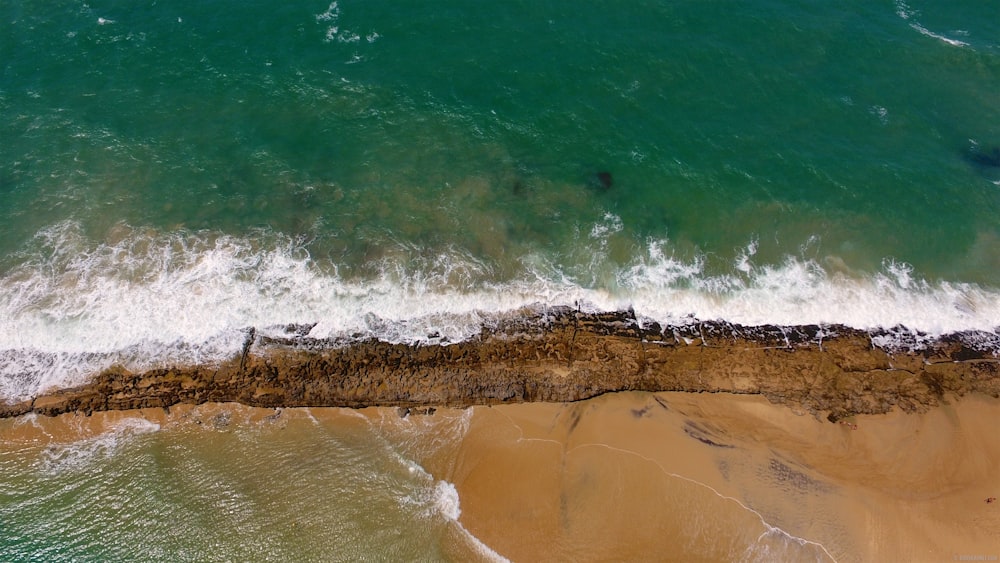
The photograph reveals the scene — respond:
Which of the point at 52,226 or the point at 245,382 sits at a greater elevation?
the point at 52,226

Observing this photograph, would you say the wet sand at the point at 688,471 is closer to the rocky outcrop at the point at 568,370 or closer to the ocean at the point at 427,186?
the rocky outcrop at the point at 568,370

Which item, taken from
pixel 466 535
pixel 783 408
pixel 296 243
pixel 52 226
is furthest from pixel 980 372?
pixel 52 226

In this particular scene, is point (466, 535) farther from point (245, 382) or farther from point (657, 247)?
point (657, 247)

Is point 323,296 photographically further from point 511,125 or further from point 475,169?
point 511,125

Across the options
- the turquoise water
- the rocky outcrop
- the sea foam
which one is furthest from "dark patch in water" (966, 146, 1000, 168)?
the rocky outcrop

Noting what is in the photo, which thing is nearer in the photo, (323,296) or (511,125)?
(323,296)

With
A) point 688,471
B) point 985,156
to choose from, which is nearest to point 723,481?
point 688,471

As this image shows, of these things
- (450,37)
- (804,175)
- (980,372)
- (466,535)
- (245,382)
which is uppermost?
(450,37)
